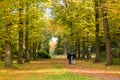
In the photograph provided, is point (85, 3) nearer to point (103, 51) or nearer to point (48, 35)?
point (103, 51)


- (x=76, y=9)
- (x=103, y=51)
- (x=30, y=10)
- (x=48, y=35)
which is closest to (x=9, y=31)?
(x=30, y=10)

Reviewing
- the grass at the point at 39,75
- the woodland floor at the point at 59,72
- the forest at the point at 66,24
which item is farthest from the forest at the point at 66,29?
the grass at the point at 39,75

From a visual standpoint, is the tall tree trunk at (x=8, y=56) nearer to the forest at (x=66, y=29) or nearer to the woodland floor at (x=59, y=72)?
the forest at (x=66, y=29)

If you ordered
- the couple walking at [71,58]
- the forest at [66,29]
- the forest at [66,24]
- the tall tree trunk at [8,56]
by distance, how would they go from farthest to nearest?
1. the couple walking at [71,58]
2. the tall tree trunk at [8,56]
3. the forest at [66,29]
4. the forest at [66,24]

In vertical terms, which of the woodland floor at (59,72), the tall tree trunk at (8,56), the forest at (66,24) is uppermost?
the forest at (66,24)

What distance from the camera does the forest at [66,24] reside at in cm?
3350

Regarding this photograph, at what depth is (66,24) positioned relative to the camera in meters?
66.2

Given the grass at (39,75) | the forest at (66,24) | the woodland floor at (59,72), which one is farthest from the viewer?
the forest at (66,24)

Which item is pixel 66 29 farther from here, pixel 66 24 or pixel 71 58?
pixel 71 58

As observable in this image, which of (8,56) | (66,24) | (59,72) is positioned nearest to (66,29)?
(66,24)

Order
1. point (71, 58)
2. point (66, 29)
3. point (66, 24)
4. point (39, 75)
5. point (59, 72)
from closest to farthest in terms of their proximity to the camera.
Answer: point (39, 75) < point (59, 72) < point (71, 58) < point (66, 24) < point (66, 29)

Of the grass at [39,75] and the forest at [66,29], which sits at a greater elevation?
the forest at [66,29]

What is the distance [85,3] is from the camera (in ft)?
193

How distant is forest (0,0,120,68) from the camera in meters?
33.5
